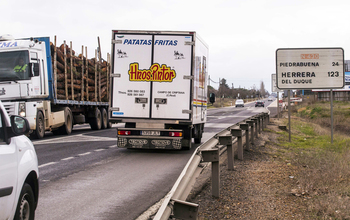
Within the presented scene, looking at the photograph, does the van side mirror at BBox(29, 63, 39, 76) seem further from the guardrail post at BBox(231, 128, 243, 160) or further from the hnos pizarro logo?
the guardrail post at BBox(231, 128, 243, 160)

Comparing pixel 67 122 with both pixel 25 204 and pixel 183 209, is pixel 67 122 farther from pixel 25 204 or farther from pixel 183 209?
pixel 183 209

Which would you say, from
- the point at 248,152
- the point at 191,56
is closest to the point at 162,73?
the point at 191,56

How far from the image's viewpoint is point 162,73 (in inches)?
486

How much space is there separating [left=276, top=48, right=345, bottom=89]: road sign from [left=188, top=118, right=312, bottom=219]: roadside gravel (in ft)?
21.5

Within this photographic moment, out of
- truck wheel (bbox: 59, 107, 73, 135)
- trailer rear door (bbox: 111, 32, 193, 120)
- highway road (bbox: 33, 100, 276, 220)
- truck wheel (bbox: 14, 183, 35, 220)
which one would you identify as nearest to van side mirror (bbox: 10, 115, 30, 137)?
truck wheel (bbox: 14, 183, 35, 220)

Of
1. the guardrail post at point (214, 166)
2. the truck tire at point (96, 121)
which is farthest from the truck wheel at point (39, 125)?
the guardrail post at point (214, 166)

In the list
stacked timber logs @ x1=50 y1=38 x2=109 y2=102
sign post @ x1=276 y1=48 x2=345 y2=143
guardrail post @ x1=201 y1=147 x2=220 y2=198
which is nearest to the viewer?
guardrail post @ x1=201 y1=147 x2=220 y2=198

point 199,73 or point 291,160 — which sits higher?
point 199,73

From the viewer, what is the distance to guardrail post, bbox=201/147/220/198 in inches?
235

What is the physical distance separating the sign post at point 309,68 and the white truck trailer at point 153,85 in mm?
4796

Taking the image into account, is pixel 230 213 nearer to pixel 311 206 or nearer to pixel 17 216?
pixel 311 206

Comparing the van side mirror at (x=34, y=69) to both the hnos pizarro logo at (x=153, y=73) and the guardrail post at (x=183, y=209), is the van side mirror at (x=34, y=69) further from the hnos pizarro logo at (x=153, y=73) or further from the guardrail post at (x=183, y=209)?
the guardrail post at (x=183, y=209)

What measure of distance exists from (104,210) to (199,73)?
26.1ft

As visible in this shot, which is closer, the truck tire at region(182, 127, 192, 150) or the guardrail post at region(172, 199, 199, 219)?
the guardrail post at region(172, 199, 199, 219)
